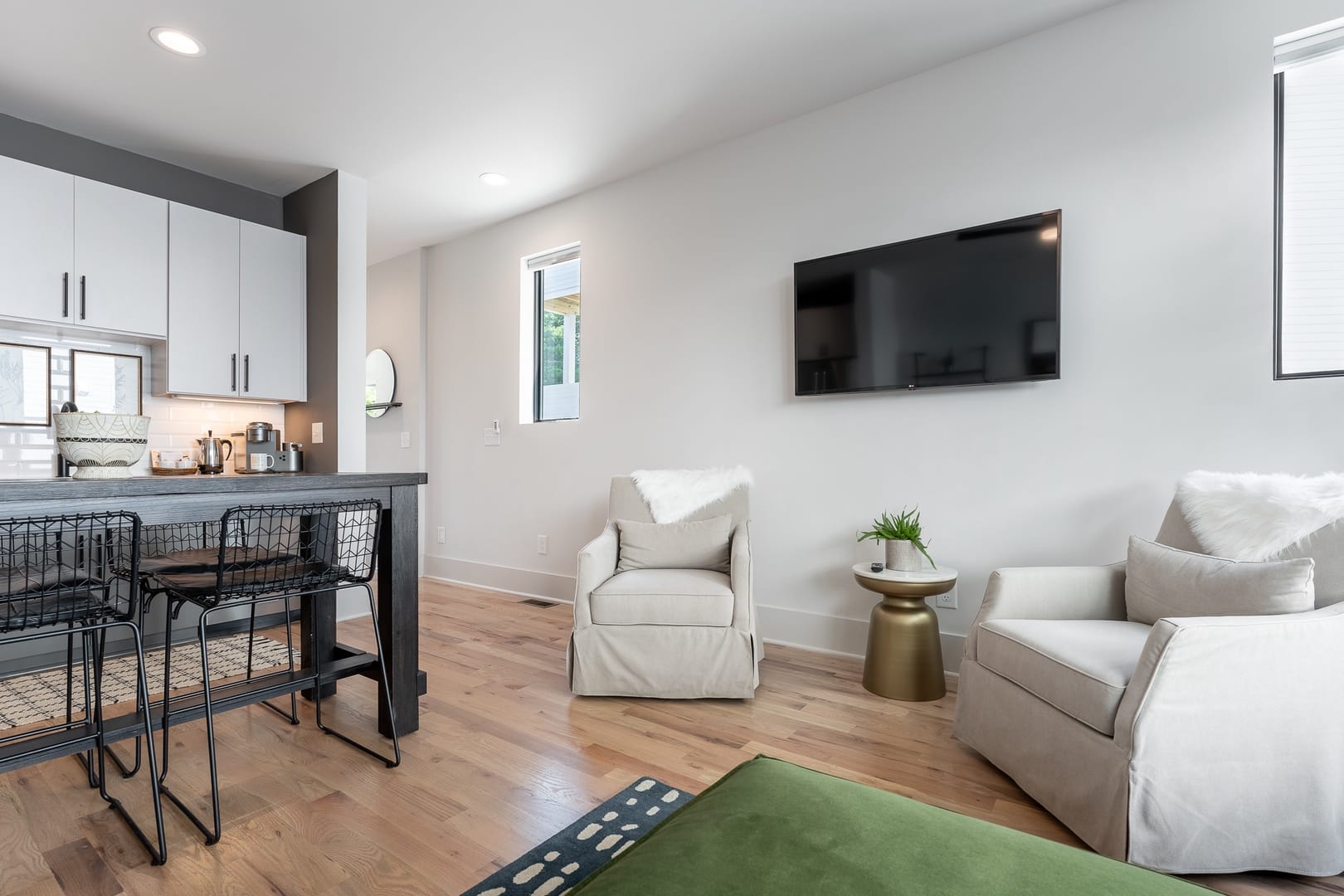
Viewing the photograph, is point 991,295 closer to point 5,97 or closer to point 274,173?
point 274,173

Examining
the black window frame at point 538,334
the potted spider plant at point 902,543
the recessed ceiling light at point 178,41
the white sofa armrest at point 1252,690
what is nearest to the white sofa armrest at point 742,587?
the potted spider plant at point 902,543

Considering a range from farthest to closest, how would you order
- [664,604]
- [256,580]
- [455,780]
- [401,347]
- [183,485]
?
1. [401,347]
2. [664,604]
3. [455,780]
4. [256,580]
5. [183,485]

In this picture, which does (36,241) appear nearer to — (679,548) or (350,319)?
(350,319)

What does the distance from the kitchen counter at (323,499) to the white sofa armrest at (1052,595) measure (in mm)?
1851

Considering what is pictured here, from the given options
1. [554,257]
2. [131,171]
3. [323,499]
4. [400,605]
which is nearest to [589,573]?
[400,605]

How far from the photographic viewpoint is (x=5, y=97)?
3072mm

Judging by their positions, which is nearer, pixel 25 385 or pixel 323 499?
pixel 323 499

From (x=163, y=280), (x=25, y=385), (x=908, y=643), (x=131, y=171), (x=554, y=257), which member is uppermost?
(x=131, y=171)

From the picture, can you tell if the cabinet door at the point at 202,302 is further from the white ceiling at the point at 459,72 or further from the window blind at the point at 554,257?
the window blind at the point at 554,257

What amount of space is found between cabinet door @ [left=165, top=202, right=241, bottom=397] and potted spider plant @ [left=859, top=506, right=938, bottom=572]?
348 cm

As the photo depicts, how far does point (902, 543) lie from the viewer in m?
2.71

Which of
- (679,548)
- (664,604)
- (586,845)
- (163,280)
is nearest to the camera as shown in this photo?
(586,845)

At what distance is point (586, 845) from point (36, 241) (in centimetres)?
359

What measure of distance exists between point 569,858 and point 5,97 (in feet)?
13.3
